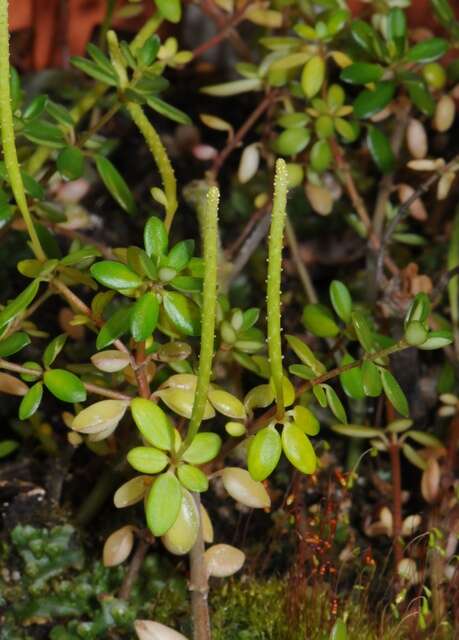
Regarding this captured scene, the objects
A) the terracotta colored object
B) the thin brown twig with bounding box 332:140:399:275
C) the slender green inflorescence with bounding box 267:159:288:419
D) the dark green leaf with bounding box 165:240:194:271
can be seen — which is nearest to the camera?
the slender green inflorescence with bounding box 267:159:288:419

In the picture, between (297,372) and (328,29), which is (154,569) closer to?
(297,372)

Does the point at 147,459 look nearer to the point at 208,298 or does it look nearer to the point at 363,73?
the point at 208,298

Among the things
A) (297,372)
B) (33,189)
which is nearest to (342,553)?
(297,372)

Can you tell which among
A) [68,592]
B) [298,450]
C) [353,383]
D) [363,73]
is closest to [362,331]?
[353,383]

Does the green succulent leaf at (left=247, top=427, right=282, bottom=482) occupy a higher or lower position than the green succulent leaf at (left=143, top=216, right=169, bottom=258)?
lower

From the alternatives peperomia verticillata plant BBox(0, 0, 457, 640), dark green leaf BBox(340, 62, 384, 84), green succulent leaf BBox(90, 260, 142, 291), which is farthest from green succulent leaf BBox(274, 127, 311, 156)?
green succulent leaf BBox(90, 260, 142, 291)

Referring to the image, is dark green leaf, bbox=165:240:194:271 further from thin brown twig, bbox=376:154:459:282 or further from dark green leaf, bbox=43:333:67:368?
thin brown twig, bbox=376:154:459:282
